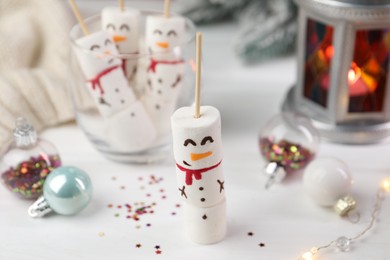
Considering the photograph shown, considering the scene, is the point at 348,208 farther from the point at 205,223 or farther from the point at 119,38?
the point at 119,38

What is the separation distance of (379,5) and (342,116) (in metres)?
0.19

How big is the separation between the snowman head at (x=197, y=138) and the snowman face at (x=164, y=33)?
0.21m

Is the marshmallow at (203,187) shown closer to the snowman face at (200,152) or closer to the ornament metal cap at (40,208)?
the snowman face at (200,152)

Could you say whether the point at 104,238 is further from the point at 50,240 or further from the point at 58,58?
the point at 58,58

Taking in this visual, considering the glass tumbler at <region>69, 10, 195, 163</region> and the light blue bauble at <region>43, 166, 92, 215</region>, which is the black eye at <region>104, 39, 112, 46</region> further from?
the light blue bauble at <region>43, 166, 92, 215</region>

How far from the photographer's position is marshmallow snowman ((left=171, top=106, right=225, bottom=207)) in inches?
28.5

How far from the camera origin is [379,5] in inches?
35.2

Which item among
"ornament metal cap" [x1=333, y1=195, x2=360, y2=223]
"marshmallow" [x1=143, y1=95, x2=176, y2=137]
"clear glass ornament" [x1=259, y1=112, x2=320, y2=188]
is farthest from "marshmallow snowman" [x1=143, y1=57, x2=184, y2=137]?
"ornament metal cap" [x1=333, y1=195, x2=360, y2=223]

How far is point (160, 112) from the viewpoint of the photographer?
97 centimetres

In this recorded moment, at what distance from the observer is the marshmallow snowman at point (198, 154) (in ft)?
2.37

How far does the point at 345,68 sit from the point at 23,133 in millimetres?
489

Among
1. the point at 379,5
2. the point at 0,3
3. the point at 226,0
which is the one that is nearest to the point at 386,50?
the point at 379,5

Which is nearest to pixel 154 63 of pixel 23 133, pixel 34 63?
pixel 23 133

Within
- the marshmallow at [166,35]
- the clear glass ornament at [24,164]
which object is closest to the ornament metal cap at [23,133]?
the clear glass ornament at [24,164]
